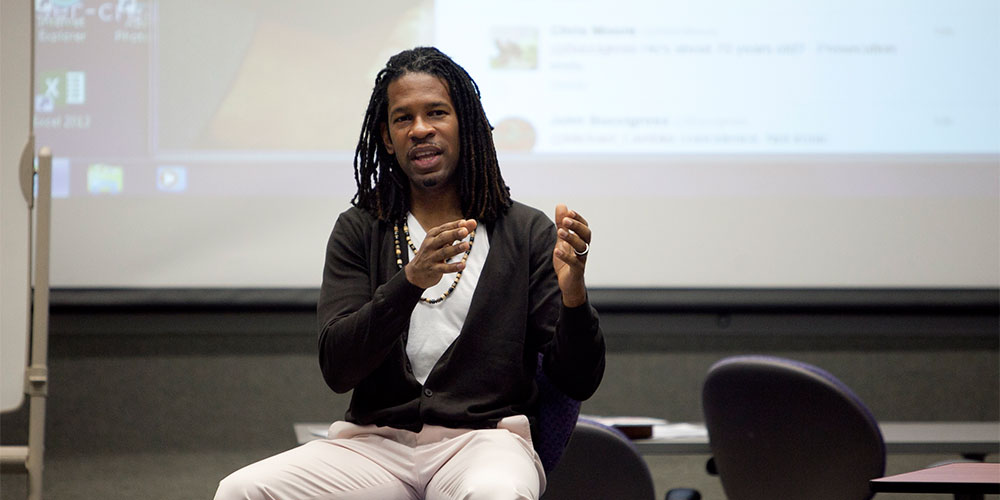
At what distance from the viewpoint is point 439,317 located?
1.77 m

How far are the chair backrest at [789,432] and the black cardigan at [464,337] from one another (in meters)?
0.70

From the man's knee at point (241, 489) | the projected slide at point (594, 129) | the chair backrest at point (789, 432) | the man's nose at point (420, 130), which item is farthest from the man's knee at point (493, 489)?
the projected slide at point (594, 129)

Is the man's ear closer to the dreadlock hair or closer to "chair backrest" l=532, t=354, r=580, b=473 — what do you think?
the dreadlock hair

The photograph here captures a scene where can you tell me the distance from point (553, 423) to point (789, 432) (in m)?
0.77

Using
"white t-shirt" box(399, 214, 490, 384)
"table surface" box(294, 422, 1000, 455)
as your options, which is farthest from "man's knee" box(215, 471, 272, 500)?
"table surface" box(294, 422, 1000, 455)

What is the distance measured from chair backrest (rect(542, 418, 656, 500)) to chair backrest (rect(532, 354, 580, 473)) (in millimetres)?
213

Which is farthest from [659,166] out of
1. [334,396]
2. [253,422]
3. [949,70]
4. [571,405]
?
[571,405]

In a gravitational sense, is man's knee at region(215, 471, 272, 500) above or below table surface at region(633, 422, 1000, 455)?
above

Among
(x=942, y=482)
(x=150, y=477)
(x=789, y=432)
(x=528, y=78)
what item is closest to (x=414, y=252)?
(x=942, y=482)

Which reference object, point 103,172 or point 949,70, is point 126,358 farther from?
point 949,70

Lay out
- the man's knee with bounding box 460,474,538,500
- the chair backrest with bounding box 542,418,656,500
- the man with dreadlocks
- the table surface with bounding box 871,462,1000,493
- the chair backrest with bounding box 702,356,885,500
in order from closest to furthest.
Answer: the table surface with bounding box 871,462,1000,493 → the man's knee with bounding box 460,474,538,500 → the man with dreadlocks → the chair backrest with bounding box 542,418,656,500 → the chair backrest with bounding box 702,356,885,500

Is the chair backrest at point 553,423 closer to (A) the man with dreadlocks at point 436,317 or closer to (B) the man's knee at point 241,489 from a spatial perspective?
(A) the man with dreadlocks at point 436,317

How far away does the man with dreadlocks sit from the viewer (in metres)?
1.60

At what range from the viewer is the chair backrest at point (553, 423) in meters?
1.80
